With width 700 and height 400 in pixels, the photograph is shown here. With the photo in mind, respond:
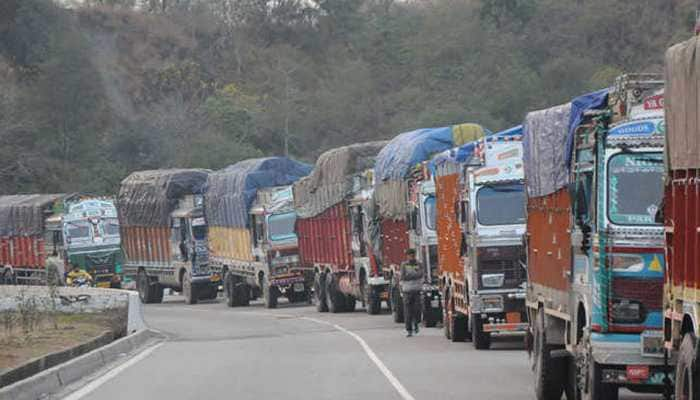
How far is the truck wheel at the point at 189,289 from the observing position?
50812 millimetres

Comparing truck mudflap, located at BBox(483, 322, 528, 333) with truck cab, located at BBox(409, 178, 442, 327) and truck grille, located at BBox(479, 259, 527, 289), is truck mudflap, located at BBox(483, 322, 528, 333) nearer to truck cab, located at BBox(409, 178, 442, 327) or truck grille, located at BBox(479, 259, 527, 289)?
truck grille, located at BBox(479, 259, 527, 289)

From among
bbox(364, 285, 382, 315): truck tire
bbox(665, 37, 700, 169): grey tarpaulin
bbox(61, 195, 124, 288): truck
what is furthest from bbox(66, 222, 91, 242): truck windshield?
bbox(665, 37, 700, 169): grey tarpaulin

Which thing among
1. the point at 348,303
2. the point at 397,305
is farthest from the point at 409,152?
the point at 348,303

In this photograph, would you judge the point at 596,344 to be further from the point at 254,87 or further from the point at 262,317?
the point at 254,87

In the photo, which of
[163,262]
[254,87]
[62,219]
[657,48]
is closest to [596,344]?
[163,262]

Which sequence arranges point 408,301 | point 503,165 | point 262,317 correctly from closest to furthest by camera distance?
point 503,165 < point 408,301 < point 262,317

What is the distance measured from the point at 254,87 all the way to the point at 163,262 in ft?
189

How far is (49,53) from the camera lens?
89.1 m

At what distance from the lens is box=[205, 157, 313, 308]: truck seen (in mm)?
44156

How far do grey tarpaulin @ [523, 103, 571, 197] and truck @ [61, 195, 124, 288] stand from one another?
38932 mm

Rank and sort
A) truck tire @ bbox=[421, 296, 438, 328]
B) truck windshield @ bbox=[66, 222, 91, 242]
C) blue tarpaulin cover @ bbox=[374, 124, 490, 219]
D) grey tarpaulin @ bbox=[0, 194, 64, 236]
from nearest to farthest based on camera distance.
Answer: truck tire @ bbox=[421, 296, 438, 328] < blue tarpaulin cover @ bbox=[374, 124, 490, 219] < truck windshield @ bbox=[66, 222, 91, 242] < grey tarpaulin @ bbox=[0, 194, 64, 236]

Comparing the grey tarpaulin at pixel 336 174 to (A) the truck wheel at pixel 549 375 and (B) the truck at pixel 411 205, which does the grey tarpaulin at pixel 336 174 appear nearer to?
(B) the truck at pixel 411 205

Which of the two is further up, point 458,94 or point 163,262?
point 458,94

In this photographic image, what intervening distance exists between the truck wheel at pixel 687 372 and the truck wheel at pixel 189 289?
4020cm
